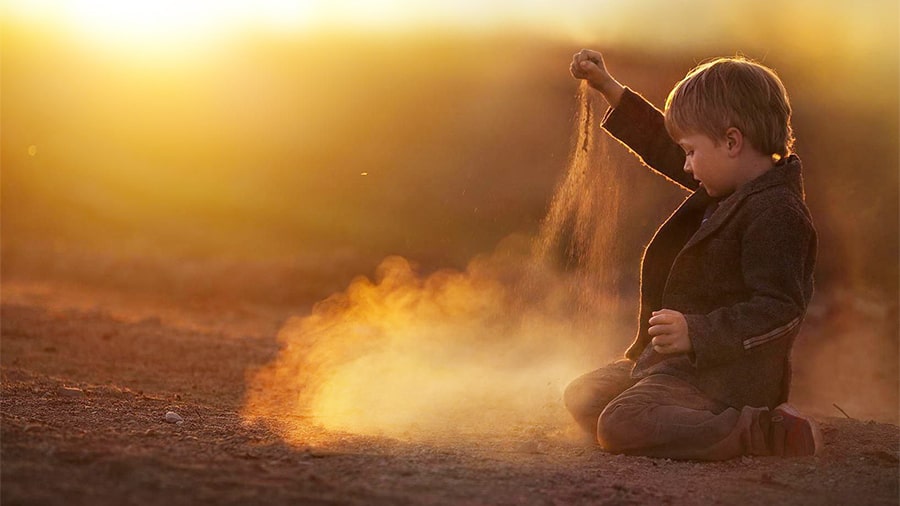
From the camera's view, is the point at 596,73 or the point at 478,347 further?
the point at 478,347

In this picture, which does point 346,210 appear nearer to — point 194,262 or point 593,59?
point 194,262

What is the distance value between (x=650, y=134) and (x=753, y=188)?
799 mm

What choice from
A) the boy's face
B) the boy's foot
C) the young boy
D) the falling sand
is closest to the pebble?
the falling sand

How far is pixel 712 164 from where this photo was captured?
3545 mm

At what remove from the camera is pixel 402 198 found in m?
9.47

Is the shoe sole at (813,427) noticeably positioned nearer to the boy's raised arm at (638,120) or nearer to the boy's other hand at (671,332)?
the boy's other hand at (671,332)

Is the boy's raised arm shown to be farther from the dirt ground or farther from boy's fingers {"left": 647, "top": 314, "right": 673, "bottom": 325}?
the dirt ground

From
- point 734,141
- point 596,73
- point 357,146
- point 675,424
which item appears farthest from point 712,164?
point 357,146

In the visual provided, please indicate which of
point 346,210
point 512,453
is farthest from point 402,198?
point 512,453

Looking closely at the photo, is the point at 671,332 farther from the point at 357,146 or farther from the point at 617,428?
the point at 357,146

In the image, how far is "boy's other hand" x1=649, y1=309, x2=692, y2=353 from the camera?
332 centimetres

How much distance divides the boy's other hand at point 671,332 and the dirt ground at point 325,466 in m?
0.39

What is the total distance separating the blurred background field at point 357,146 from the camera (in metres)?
8.88

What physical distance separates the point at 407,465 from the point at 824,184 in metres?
7.51
